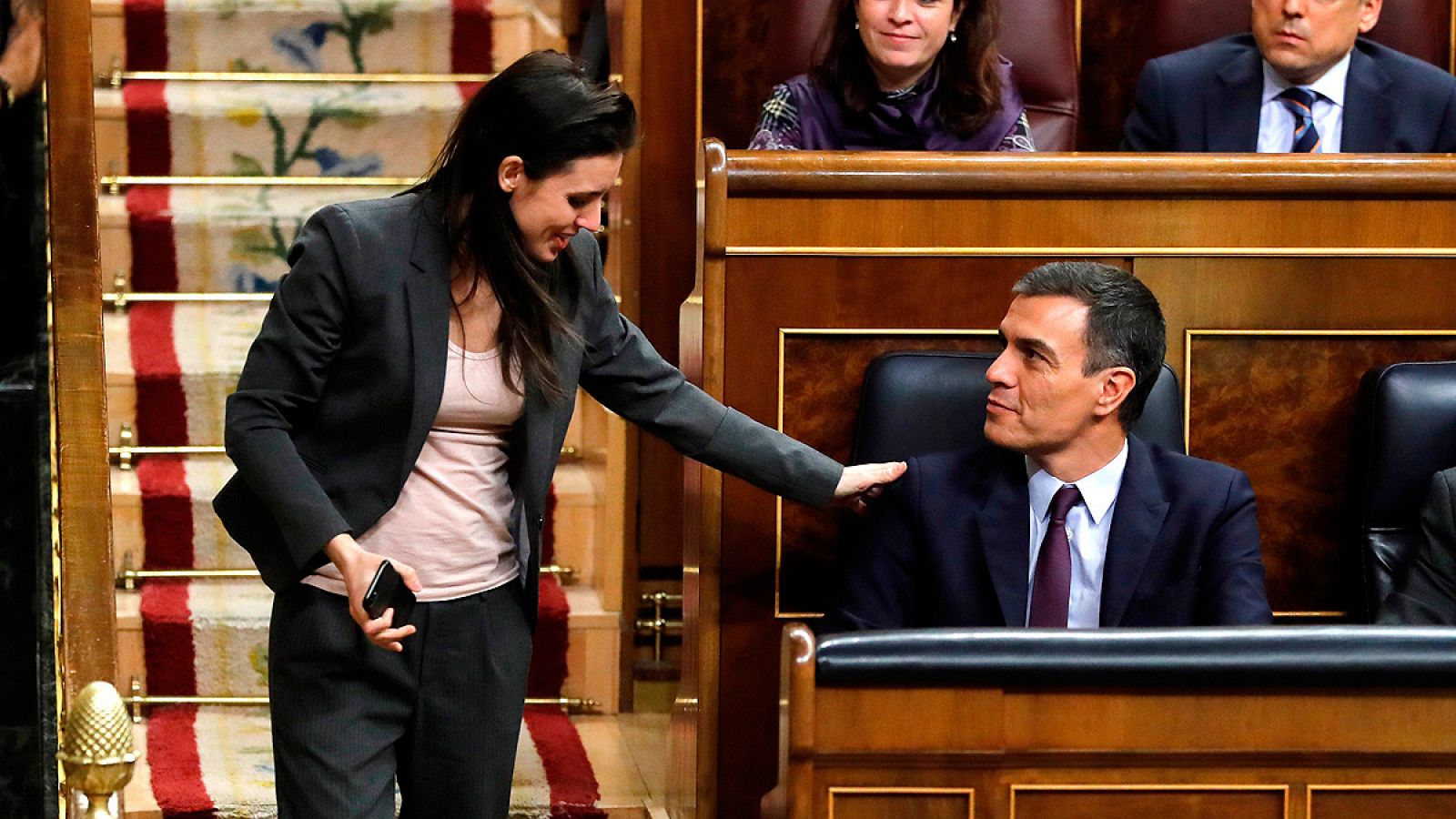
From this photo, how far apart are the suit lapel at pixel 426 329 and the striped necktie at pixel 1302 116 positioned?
4.19ft

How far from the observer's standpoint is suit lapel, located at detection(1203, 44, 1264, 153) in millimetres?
2529

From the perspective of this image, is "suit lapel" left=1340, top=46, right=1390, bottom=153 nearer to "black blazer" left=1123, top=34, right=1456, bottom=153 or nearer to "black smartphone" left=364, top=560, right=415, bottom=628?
"black blazer" left=1123, top=34, right=1456, bottom=153

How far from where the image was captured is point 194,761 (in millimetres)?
2533

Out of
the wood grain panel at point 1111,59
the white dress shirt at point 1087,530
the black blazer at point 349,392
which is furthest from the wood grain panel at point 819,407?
the wood grain panel at point 1111,59

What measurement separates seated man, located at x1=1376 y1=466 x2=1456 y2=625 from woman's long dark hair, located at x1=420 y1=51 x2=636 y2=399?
2.95ft

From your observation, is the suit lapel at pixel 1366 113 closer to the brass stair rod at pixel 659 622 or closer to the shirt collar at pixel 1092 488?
the shirt collar at pixel 1092 488

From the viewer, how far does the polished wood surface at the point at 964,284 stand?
6.79 ft

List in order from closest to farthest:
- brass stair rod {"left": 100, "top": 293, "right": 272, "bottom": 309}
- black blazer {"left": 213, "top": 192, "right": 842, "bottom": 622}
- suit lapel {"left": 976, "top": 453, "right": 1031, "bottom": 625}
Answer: black blazer {"left": 213, "top": 192, "right": 842, "bottom": 622}, suit lapel {"left": 976, "top": 453, "right": 1031, "bottom": 625}, brass stair rod {"left": 100, "top": 293, "right": 272, "bottom": 309}

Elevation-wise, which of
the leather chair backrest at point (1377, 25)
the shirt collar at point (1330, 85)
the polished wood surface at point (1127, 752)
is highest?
the leather chair backrest at point (1377, 25)

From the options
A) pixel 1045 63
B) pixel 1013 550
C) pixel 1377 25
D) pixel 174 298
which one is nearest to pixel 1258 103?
pixel 1045 63

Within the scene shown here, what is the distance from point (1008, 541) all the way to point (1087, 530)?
8 cm

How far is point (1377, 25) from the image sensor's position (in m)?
2.95

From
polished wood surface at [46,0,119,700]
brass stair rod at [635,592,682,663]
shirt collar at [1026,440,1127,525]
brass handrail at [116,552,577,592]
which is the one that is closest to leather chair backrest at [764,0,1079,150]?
brass stair rod at [635,592,682,663]

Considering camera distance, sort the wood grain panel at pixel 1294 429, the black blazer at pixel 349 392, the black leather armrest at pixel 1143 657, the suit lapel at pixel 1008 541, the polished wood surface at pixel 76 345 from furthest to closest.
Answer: the wood grain panel at pixel 1294 429
the suit lapel at pixel 1008 541
the black blazer at pixel 349 392
the polished wood surface at pixel 76 345
the black leather armrest at pixel 1143 657
